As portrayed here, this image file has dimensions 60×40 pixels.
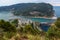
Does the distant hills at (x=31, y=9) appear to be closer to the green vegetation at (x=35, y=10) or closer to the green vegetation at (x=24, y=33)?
the green vegetation at (x=35, y=10)

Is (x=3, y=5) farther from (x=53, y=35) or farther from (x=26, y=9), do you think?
(x=53, y=35)

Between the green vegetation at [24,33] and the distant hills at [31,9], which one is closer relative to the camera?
the green vegetation at [24,33]

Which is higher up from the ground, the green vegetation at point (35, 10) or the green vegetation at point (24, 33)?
the green vegetation at point (35, 10)

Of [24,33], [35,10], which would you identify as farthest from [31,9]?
[24,33]

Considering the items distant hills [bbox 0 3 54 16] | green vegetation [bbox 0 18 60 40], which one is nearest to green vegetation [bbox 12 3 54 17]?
distant hills [bbox 0 3 54 16]

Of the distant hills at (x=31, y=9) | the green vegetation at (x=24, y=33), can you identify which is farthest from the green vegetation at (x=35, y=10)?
the green vegetation at (x=24, y=33)

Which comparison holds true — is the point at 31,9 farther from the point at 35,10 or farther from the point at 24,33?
the point at 24,33
